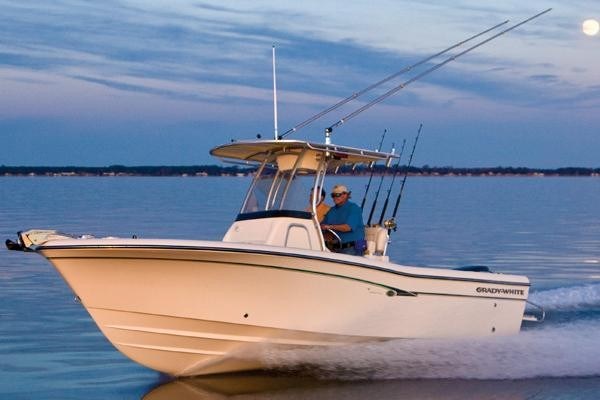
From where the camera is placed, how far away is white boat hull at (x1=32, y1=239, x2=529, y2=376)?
10719mm

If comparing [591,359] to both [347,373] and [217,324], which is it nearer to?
[347,373]

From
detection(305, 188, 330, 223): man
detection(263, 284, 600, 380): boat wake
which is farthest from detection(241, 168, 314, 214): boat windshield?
detection(263, 284, 600, 380): boat wake

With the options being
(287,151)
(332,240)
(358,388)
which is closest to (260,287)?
(332,240)

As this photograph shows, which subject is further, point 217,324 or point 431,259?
point 431,259

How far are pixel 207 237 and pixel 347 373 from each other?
17.6 metres

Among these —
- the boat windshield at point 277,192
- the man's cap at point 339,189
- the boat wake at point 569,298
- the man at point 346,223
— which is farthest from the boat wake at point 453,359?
the boat wake at point 569,298

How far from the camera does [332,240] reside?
1224cm

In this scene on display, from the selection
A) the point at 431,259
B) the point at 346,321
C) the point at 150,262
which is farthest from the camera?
the point at 431,259

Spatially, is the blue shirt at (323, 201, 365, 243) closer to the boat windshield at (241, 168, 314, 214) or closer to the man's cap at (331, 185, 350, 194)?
the man's cap at (331, 185, 350, 194)

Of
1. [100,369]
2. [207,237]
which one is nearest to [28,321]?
[100,369]

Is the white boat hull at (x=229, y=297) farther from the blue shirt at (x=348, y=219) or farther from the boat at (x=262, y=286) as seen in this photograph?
the blue shirt at (x=348, y=219)

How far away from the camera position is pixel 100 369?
12391 millimetres

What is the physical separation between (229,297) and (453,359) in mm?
2947

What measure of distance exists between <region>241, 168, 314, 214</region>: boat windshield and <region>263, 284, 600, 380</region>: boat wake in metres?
1.68
